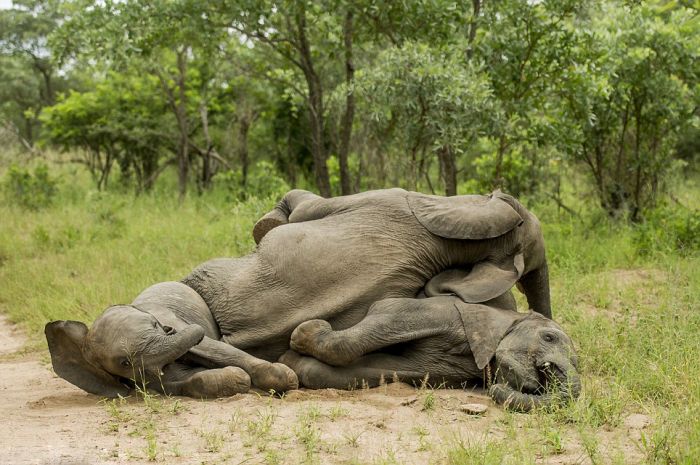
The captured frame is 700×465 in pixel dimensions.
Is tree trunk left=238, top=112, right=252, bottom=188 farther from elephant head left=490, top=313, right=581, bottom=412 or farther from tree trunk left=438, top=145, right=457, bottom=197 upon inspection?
elephant head left=490, top=313, right=581, bottom=412


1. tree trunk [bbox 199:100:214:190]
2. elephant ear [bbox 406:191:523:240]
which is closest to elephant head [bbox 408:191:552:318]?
elephant ear [bbox 406:191:523:240]

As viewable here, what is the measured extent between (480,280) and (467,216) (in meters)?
0.34

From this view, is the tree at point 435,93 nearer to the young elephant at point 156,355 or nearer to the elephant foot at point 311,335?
the elephant foot at point 311,335

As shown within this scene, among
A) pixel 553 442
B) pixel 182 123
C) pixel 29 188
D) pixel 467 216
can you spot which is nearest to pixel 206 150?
pixel 182 123

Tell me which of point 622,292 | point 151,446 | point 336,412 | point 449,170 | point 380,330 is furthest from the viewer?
point 449,170

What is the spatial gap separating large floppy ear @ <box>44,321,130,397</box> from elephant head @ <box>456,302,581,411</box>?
1.81 metres

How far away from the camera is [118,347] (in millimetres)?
4398

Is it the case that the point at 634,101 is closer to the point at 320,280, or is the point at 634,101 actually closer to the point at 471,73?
the point at 471,73

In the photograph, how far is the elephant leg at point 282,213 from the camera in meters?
5.49

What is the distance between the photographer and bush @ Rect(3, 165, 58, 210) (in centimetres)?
1371

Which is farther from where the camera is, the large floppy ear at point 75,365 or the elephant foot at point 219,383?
the large floppy ear at point 75,365

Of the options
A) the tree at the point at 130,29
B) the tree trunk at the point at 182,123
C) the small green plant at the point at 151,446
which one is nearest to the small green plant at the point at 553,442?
the small green plant at the point at 151,446

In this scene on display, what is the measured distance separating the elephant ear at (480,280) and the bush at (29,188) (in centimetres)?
1000

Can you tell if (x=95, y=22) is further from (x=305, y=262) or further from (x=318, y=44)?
(x=305, y=262)
